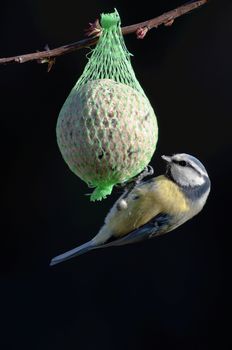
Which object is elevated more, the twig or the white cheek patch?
the twig

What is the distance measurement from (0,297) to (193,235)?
1.33 meters

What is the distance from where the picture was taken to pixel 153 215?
122 inches

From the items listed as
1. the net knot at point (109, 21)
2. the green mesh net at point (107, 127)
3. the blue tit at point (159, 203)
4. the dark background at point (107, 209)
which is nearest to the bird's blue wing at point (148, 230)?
the blue tit at point (159, 203)

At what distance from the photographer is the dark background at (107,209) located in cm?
548

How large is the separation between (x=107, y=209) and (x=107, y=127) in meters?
2.75

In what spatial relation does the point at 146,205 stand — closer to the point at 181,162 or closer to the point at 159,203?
the point at 159,203

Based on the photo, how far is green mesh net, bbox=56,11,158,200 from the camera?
9.07ft

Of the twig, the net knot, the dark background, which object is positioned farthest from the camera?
the dark background

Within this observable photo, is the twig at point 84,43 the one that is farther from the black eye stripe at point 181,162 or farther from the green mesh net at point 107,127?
the black eye stripe at point 181,162

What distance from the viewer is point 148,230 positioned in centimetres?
312

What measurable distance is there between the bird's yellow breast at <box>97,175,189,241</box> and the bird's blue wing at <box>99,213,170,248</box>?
0.05 feet

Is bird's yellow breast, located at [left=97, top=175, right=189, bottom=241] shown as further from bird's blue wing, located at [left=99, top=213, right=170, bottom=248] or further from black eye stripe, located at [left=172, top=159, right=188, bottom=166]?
black eye stripe, located at [left=172, top=159, right=188, bottom=166]

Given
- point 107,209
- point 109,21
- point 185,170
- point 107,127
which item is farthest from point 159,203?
point 107,209

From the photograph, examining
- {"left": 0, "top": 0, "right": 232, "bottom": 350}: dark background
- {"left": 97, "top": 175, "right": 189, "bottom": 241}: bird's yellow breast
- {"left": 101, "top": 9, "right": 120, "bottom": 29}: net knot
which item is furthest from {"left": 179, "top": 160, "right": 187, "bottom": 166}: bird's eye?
{"left": 0, "top": 0, "right": 232, "bottom": 350}: dark background
